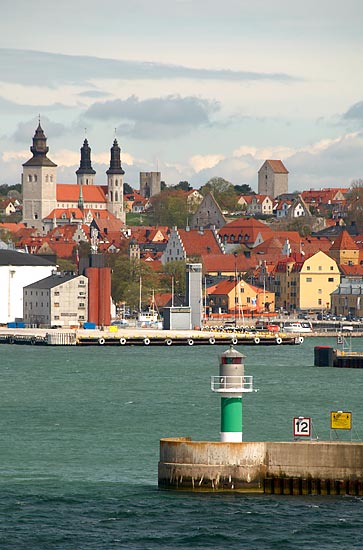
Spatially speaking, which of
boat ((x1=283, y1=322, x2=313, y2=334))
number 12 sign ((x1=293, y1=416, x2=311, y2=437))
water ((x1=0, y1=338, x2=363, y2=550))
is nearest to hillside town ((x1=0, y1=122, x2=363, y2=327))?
Result: boat ((x1=283, y1=322, x2=313, y2=334))

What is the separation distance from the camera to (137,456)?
4634 centimetres

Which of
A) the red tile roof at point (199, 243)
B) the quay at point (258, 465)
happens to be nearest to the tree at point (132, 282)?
the red tile roof at point (199, 243)

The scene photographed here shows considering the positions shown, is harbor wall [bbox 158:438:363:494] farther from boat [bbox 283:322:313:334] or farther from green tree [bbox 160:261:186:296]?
green tree [bbox 160:261:186:296]

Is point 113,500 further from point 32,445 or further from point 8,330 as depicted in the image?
point 8,330

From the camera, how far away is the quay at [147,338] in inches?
4668

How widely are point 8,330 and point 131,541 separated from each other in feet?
328

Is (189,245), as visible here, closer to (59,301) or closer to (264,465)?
(59,301)

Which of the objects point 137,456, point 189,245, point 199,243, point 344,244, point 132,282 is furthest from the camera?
point 199,243

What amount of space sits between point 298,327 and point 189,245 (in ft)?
174

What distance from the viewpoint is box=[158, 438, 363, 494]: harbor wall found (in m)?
36.5

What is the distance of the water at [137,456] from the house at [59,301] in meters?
44.0

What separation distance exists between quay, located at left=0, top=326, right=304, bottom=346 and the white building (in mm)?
16415

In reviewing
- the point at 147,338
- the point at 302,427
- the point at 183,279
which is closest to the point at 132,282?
the point at 183,279

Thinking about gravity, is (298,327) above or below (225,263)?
below
